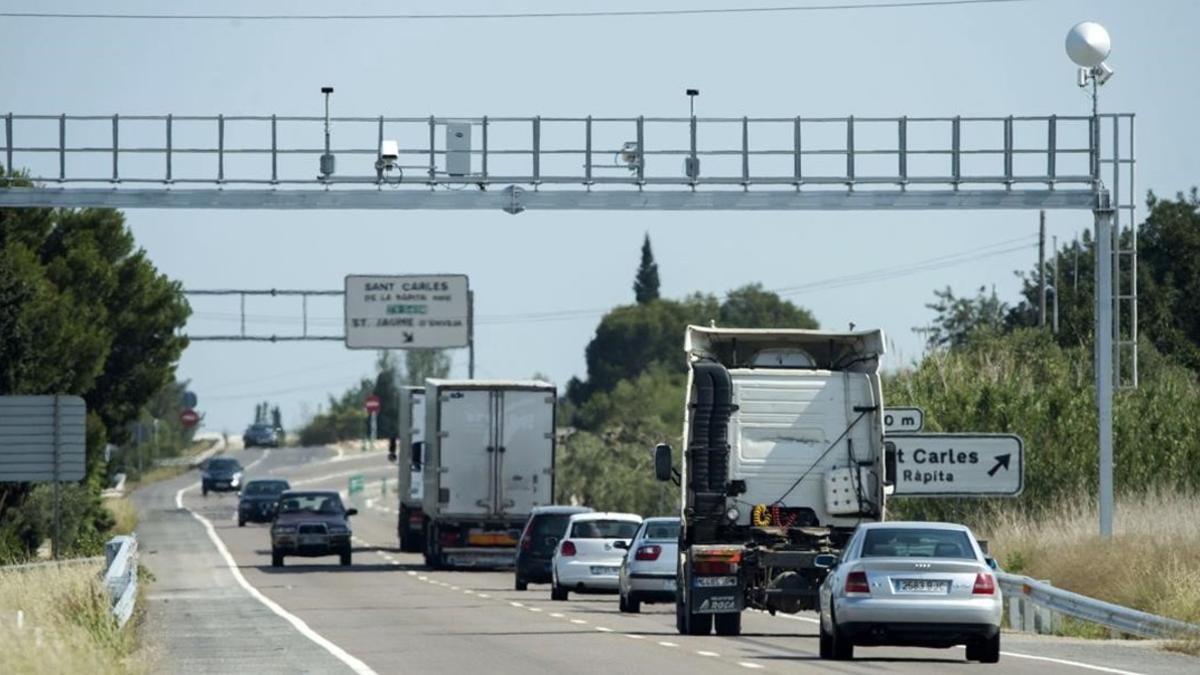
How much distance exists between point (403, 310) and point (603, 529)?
2571 centimetres

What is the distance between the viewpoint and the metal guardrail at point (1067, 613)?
2666cm

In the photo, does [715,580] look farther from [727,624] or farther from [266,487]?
[266,487]

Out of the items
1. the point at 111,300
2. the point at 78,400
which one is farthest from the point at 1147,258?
the point at 78,400

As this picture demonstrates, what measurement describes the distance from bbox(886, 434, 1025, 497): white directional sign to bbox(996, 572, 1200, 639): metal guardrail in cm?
410

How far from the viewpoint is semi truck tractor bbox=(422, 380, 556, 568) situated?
167 ft

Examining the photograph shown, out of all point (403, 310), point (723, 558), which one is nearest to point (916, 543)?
point (723, 558)

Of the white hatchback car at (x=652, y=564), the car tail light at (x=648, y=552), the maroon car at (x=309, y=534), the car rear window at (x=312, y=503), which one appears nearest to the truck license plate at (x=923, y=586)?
the white hatchback car at (x=652, y=564)

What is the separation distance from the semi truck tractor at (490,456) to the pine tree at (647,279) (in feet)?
365

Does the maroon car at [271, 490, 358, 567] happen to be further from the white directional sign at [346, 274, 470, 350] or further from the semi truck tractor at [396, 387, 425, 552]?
the white directional sign at [346, 274, 470, 350]

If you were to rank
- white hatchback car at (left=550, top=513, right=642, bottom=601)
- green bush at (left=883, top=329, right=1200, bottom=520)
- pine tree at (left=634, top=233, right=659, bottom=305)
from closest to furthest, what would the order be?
white hatchback car at (left=550, top=513, right=642, bottom=601) < green bush at (left=883, top=329, right=1200, bottom=520) < pine tree at (left=634, top=233, right=659, bottom=305)

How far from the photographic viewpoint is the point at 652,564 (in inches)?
1422

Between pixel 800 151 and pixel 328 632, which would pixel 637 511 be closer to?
pixel 800 151

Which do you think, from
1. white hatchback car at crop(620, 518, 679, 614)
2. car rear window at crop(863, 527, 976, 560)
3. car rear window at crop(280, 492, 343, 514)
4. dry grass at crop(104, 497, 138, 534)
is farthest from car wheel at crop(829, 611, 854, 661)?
dry grass at crop(104, 497, 138, 534)

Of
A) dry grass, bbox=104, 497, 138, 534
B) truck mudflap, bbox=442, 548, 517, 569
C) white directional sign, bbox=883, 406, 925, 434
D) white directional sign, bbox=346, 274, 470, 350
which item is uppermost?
white directional sign, bbox=346, 274, 470, 350
